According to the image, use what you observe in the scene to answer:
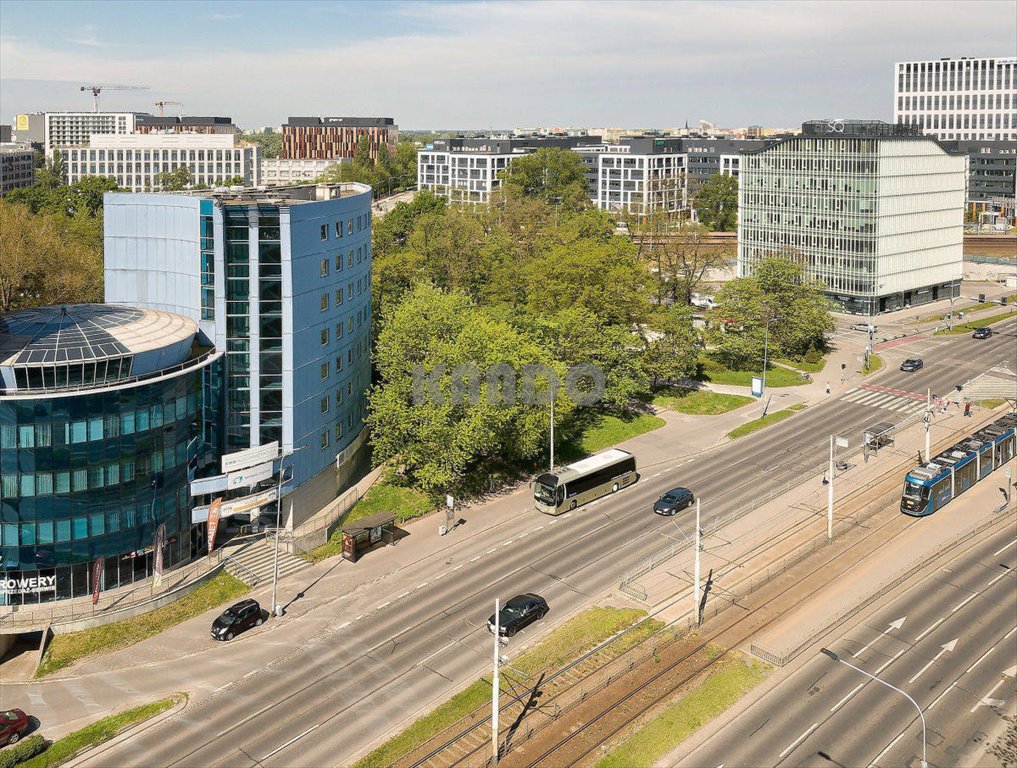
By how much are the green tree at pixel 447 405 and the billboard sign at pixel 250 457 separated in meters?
9.68

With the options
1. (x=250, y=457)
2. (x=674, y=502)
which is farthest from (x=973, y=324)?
(x=250, y=457)

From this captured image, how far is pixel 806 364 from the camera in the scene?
359ft

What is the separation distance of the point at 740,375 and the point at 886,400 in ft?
53.7

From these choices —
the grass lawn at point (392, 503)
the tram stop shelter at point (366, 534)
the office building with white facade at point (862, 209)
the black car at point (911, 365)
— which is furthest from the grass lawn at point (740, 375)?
the tram stop shelter at point (366, 534)

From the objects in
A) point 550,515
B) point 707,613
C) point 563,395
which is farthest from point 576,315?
point 707,613

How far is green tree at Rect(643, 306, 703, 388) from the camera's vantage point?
95.1 meters

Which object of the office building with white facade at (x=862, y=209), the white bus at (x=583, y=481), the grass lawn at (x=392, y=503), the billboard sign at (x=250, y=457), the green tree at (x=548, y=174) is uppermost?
the green tree at (x=548, y=174)

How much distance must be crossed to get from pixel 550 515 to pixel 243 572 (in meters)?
22.0

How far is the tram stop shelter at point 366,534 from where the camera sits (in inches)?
2425

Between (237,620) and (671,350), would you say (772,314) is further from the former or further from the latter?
(237,620)

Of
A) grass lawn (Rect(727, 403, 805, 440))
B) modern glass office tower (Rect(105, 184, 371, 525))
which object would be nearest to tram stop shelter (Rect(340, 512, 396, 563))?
modern glass office tower (Rect(105, 184, 371, 525))

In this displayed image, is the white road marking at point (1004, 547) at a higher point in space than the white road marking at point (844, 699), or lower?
higher

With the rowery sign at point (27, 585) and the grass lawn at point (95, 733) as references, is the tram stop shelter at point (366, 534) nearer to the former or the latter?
the grass lawn at point (95, 733)

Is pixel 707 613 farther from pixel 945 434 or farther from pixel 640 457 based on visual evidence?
pixel 945 434
